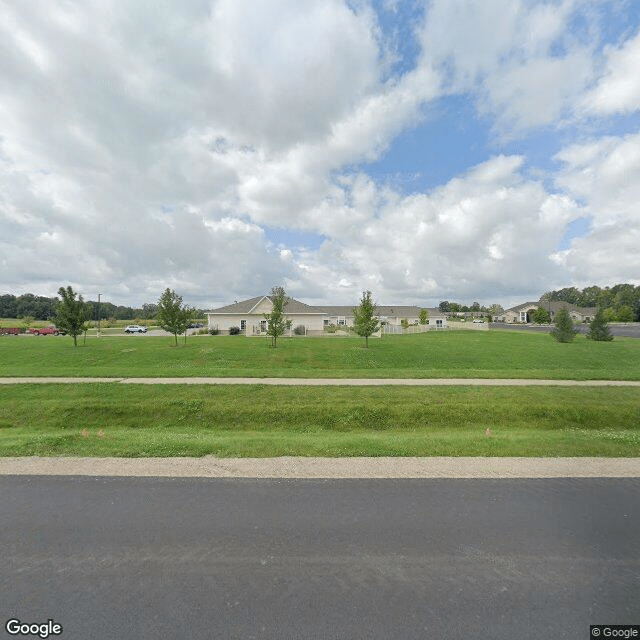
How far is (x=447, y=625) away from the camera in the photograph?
2965mm

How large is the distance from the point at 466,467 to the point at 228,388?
8800 millimetres

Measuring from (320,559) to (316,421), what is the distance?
6.90 m

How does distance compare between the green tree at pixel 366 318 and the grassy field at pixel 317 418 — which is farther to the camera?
the green tree at pixel 366 318

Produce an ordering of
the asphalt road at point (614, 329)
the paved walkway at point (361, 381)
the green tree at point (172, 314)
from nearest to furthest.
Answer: the paved walkway at point (361, 381) → the green tree at point (172, 314) → the asphalt road at point (614, 329)

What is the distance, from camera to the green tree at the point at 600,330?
3544cm

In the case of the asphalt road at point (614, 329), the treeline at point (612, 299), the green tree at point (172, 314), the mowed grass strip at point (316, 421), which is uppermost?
the treeline at point (612, 299)

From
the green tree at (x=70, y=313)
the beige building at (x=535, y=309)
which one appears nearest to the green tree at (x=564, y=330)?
the green tree at (x=70, y=313)

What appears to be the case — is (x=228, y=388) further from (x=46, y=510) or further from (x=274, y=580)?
(x=274, y=580)

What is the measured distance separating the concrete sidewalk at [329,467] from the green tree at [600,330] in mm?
36651

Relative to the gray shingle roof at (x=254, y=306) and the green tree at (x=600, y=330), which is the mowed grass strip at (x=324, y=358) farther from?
the gray shingle roof at (x=254, y=306)

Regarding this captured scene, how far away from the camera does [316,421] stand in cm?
1067

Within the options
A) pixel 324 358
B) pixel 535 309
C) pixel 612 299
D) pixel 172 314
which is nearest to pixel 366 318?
pixel 324 358

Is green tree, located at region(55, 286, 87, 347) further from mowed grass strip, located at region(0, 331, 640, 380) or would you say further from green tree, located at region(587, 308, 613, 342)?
green tree, located at region(587, 308, 613, 342)

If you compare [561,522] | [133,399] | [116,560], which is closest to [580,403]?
[561,522]
